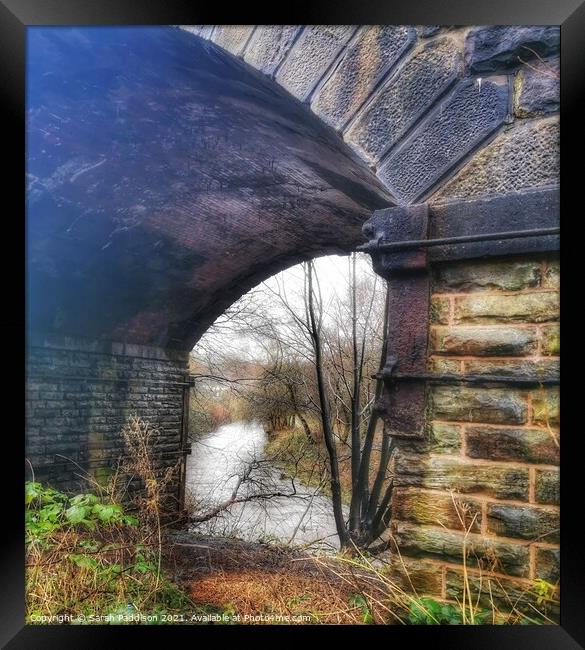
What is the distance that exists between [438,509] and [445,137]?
155 centimetres

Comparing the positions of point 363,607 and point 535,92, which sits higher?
point 535,92

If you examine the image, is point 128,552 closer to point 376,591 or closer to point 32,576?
point 32,576

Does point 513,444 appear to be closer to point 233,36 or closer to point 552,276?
point 552,276

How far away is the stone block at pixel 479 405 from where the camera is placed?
1.80 metres

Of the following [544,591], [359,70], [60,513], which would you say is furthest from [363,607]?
[359,70]

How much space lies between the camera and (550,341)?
1801mm

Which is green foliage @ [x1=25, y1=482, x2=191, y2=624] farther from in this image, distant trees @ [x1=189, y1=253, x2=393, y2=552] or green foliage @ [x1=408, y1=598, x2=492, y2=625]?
green foliage @ [x1=408, y1=598, x2=492, y2=625]

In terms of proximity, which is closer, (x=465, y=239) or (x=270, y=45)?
(x=465, y=239)

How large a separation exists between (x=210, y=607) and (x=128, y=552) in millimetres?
484

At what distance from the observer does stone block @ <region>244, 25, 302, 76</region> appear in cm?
204

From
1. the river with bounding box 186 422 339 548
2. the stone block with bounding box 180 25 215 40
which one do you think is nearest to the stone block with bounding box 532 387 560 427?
the river with bounding box 186 422 339 548

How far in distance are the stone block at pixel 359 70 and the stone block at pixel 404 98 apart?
0.16 feet

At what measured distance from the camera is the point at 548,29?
185cm
